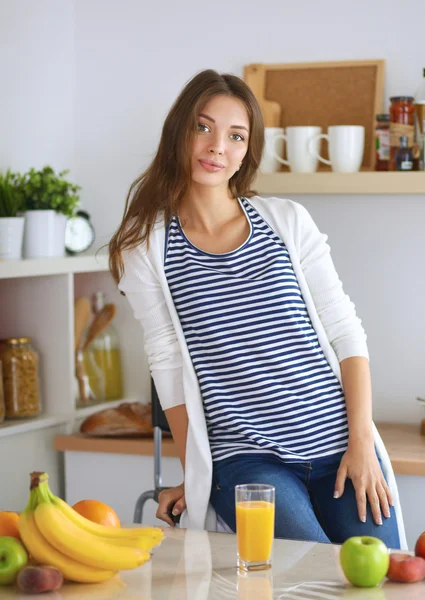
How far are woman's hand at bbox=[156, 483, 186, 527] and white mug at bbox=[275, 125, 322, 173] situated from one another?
1.08m

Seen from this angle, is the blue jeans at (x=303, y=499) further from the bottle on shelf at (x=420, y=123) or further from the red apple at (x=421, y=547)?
the bottle on shelf at (x=420, y=123)

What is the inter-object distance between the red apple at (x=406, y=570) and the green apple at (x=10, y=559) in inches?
17.7

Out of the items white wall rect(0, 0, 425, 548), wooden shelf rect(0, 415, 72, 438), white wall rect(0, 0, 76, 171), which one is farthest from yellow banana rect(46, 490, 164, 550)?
white wall rect(0, 0, 76, 171)

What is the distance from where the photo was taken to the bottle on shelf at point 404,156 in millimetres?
2311

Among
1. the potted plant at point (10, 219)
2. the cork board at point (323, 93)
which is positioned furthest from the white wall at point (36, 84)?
the cork board at point (323, 93)

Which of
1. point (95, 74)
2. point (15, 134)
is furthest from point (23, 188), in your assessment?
point (95, 74)

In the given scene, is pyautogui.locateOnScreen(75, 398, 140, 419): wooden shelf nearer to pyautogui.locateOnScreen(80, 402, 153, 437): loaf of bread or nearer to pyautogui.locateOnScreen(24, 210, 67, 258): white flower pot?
pyautogui.locateOnScreen(80, 402, 153, 437): loaf of bread

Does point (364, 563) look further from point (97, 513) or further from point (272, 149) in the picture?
point (272, 149)

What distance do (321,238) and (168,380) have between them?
1.33ft

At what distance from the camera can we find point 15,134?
2.51 metres

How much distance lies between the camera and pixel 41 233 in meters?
2.37

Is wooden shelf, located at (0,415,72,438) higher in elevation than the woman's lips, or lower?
lower

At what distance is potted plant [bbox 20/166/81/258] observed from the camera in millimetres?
2350

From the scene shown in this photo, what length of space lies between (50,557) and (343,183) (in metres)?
1.54
